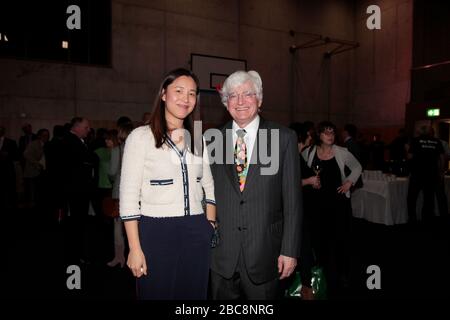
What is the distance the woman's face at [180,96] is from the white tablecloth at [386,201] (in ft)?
16.1

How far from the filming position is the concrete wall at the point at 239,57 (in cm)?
906

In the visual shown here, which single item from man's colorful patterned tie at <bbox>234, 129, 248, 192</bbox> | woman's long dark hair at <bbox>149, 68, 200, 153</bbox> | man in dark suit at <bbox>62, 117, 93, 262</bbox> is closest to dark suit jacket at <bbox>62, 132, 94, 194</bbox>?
man in dark suit at <bbox>62, 117, 93, 262</bbox>

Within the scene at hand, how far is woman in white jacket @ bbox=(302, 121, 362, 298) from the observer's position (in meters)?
3.25

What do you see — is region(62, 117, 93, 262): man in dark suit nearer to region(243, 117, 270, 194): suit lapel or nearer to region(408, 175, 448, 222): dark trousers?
region(243, 117, 270, 194): suit lapel

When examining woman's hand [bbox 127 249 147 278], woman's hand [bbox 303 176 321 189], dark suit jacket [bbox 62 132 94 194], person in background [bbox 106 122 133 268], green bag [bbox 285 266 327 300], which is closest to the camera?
woman's hand [bbox 127 249 147 278]

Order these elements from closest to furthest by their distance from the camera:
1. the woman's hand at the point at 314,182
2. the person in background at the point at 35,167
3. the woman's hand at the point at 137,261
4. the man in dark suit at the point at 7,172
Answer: the woman's hand at the point at 137,261, the woman's hand at the point at 314,182, the man in dark suit at the point at 7,172, the person in background at the point at 35,167

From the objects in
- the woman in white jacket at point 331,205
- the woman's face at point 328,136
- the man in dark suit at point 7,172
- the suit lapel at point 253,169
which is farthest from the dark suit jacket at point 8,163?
the suit lapel at point 253,169

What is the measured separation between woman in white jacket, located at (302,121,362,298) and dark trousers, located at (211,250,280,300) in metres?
1.71

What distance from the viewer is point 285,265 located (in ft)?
5.31

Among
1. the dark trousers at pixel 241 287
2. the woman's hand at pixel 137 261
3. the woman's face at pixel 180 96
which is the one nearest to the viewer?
the woman's hand at pixel 137 261

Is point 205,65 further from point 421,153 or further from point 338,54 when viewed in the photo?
point 421,153

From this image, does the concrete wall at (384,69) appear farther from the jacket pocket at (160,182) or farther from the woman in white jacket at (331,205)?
the jacket pocket at (160,182)

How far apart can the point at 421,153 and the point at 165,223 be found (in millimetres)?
5227
